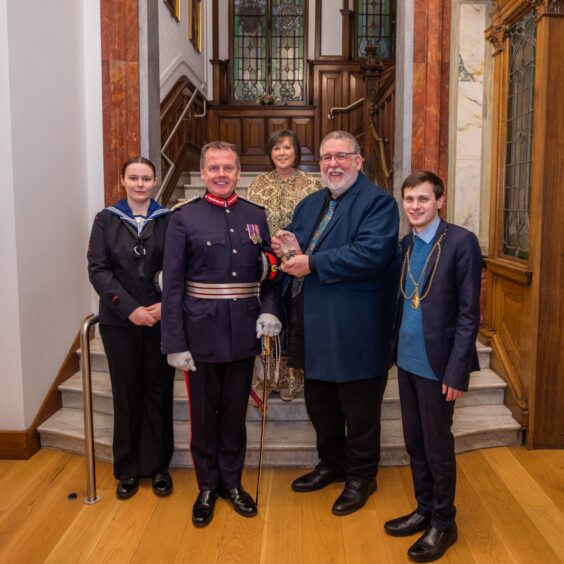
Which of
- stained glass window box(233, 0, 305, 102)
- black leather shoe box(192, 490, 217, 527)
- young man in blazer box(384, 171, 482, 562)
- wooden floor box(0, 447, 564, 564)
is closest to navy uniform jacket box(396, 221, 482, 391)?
young man in blazer box(384, 171, 482, 562)

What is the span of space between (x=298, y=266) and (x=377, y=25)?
25.4 ft

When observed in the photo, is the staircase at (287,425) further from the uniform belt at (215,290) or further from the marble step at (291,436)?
the uniform belt at (215,290)

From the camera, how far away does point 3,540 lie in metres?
2.64

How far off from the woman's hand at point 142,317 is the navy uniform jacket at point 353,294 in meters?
0.71

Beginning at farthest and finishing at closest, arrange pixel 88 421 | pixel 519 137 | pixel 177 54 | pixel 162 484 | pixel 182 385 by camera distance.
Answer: pixel 177 54, pixel 182 385, pixel 519 137, pixel 162 484, pixel 88 421

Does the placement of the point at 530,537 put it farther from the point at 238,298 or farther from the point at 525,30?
the point at 525,30

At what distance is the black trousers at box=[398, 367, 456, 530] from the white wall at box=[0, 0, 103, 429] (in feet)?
7.28

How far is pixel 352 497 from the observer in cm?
288

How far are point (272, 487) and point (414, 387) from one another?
1036 millimetres

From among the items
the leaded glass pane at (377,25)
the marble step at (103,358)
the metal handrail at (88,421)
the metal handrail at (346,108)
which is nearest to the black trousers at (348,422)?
the metal handrail at (88,421)

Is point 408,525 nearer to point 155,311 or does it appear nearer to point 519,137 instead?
point 155,311

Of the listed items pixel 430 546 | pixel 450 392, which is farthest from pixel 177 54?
pixel 430 546

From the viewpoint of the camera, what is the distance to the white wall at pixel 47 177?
343 cm

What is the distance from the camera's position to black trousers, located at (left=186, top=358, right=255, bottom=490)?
2758 mm
